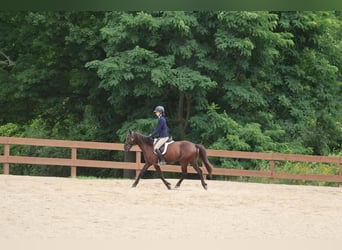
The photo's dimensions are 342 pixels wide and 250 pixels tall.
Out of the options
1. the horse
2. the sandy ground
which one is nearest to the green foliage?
the sandy ground

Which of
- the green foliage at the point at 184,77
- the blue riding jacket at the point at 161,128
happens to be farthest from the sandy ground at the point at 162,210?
the green foliage at the point at 184,77

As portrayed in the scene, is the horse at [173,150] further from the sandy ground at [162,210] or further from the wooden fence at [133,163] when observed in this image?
the wooden fence at [133,163]

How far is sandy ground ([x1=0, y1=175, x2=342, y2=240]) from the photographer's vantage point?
927 cm

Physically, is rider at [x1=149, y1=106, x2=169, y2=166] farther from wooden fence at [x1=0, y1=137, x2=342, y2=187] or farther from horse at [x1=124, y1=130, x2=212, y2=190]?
wooden fence at [x1=0, y1=137, x2=342, y2=187]

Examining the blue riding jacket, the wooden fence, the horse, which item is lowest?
the wooden fence

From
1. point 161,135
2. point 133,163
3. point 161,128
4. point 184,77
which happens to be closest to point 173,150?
point 161,135

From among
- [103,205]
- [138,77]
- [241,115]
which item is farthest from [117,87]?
[103,205]

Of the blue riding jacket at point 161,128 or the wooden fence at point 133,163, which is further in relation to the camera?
the wooden fence at point 133,163

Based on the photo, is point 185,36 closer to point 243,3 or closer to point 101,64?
point 101,64

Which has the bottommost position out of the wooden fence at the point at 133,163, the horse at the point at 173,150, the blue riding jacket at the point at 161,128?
the wooden fence at the point at 133,163

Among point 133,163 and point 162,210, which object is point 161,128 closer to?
point 162,210

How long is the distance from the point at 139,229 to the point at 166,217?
163 centimetres

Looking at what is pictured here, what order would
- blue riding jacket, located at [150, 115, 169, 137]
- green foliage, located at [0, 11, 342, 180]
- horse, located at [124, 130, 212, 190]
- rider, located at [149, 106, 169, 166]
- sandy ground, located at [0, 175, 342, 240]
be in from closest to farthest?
sandy ground, located at [0, 175, 342, 240], blue riding jacket, located at [150, 115, 169, 137], rider, located at [149, 106, 169, 166], horse, located at [124, 130, 212, 190], green foliage, located at [0, 11, 342, 180]

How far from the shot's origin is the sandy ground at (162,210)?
9.27 m
